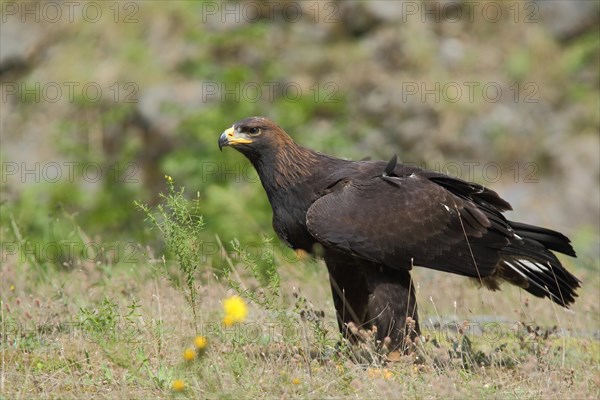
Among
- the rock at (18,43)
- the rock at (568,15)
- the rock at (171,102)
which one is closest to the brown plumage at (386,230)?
the rock at (171,102)

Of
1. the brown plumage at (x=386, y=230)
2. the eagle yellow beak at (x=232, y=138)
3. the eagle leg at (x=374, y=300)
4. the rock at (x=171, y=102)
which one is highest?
the eagle yellow beak at (x=232, y=138)

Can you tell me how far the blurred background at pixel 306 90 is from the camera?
41.2ft

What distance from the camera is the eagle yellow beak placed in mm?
6309

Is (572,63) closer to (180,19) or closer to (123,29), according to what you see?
(180,19)

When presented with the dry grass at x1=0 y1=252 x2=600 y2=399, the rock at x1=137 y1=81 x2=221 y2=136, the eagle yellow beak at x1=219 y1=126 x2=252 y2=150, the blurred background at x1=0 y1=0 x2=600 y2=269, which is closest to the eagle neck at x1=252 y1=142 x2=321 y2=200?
the eagle yellow beak at x1=219 y1=126 x2=252 y2=150

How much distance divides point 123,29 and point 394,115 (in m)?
4.50

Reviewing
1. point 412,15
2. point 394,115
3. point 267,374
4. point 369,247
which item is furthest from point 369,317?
point 412,15

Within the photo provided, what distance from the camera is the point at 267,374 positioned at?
4871 millimetres

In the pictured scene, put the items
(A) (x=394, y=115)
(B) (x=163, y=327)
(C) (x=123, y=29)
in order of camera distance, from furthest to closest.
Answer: (C) (x=123, y=29), (A) (x=394, y=115), (B) (x=163, y=327)

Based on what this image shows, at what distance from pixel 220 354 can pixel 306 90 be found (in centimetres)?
837

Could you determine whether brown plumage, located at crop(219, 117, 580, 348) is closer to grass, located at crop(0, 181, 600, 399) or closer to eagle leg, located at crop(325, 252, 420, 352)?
eagle leg, located at crop(325, 252, 420, 352)

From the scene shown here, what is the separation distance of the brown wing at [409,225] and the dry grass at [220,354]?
53 cm

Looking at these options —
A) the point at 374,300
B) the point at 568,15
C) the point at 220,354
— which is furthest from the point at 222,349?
the point at 568,15

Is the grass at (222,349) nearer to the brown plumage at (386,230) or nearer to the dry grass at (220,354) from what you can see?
the dry grass at (220,354)
